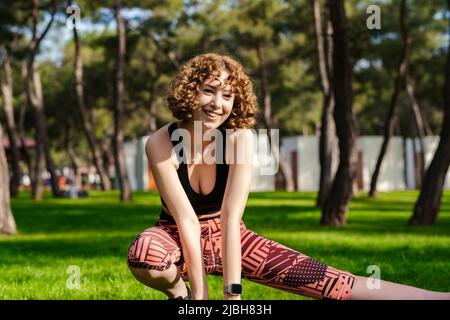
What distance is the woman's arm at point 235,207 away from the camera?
4301 mm

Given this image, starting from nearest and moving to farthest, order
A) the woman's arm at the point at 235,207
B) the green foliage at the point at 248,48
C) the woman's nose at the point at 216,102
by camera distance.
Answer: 1. the woman's arm at the point at 235,207
2. the woman's nose at the point at 216,102
3. the green foliage at the point at 248,48

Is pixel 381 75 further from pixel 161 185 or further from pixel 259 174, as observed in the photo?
pixel 161 185

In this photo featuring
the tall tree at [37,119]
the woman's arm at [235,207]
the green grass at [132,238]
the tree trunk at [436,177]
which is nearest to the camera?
the woman's arm at [235,207]

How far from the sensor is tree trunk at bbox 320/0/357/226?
15.1 meters

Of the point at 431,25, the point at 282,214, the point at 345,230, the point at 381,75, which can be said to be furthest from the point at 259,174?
the point at 345,230

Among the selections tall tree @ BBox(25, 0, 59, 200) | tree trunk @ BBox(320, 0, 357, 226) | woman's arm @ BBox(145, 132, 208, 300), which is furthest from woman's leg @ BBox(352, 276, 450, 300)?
tall tree @ BBox(25, 0, 59, 200)

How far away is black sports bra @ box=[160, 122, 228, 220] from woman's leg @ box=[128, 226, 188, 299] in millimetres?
166

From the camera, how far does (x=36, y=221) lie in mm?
19312

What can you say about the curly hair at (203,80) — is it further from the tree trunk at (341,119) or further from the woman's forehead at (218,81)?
the tree trunk at (341,119)

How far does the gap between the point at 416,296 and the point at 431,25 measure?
37.7 metres

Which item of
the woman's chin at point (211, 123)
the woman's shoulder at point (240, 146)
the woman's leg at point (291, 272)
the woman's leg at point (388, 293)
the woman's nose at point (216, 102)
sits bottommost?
the woman's leg at point (388, 293)

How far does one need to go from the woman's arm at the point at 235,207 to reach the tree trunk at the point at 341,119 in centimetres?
1095

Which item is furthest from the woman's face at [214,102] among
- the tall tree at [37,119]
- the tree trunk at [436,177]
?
the tall tree at [37,119]

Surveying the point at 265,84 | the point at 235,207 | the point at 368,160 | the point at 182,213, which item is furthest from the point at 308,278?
the point at 368,160
